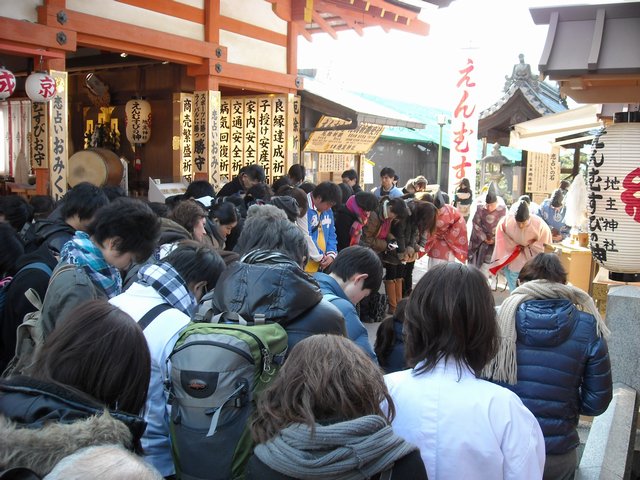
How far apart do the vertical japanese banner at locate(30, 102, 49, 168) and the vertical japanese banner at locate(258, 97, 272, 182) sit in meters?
5.97

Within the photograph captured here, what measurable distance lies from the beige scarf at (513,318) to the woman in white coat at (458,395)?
84cm

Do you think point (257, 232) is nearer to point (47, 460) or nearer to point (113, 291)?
point (113, 291)

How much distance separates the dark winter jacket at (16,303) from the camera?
12.0 feet

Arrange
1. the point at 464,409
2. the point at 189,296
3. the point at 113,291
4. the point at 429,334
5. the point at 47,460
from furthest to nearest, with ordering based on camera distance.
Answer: the point at 113,291
the point at 189,296
the point at 429,334
the point at 464,409
the point at 47,460

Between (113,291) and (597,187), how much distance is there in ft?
14.8

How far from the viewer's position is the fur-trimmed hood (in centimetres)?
154

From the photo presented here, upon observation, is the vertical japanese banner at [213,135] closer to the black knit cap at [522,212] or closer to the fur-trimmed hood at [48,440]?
the black knit cap at [522,212]

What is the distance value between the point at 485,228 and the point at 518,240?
1630mm

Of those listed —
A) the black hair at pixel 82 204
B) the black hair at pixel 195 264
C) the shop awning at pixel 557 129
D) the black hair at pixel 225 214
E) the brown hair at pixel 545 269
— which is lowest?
the brown hair at pixel 545 269

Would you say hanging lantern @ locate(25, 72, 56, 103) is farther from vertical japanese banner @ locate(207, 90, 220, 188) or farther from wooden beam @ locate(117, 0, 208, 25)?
vertical japanese banner @ locate(207, 90, 220, 188)

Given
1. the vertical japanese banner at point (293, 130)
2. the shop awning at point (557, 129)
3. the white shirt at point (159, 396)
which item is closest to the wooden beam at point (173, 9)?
the vertical japanese banner at point (293, 130)

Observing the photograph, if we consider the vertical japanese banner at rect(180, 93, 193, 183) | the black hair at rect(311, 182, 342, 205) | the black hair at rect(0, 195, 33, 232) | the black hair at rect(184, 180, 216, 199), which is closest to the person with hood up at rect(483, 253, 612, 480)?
the black hair at rect(0, 195, 33, 232)

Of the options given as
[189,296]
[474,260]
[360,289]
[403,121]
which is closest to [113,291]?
[189,296]

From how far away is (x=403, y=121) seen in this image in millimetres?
16281
